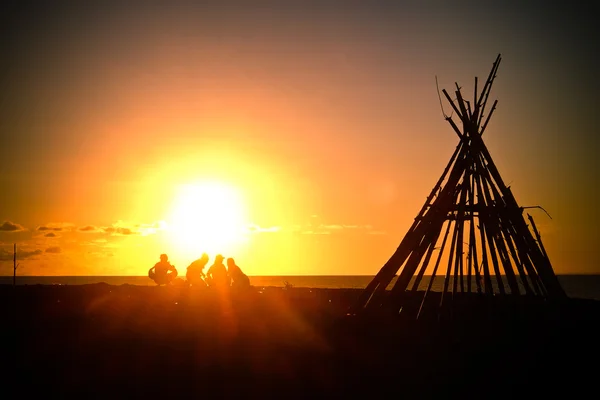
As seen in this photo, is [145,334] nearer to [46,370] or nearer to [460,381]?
[46,370]

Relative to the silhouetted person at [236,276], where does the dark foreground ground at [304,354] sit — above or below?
below

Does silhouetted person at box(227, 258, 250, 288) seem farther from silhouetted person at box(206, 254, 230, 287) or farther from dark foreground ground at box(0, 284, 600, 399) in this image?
dark foreground ground at box(0, 284, 600, 399)

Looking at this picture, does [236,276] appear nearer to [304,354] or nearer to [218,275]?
[218,275]

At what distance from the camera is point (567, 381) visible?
1041 centimetres

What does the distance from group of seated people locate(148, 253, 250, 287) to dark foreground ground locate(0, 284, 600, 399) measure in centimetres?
350

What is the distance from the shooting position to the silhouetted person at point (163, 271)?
21.8m

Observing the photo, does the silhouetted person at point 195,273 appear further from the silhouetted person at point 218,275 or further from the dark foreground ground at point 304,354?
the dark foreground ground at point 304,354

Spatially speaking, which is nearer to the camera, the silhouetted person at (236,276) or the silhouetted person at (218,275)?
the silhouetted person at (236,276)

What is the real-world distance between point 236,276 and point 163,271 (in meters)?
3.41

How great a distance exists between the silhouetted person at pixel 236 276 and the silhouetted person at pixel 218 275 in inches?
8.7

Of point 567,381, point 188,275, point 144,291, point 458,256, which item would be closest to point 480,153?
point 458,256

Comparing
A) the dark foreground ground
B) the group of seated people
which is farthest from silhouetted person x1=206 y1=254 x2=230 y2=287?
the dark foreground ground

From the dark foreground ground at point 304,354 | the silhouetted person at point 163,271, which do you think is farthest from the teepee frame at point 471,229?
the silhouetted person at point 163,271

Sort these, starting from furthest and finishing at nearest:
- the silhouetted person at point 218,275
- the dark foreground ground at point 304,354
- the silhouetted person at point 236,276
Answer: the silhouetted person at point 218,275, the silhouetted person at point 236,276, the dark foreground ground at point 304,354
